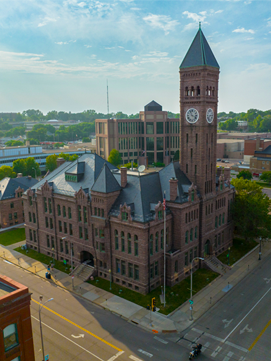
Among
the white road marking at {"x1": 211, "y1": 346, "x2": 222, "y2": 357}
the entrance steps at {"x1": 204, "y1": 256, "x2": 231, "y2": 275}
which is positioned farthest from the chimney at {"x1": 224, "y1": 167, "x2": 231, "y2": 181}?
the white road marking at {"x1": 211, "y1": 346, "x2": 222, "y2": 357}

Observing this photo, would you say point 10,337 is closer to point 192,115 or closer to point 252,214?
point 192,115

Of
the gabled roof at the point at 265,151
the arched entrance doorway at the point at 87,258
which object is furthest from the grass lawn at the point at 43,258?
the gabled roof at the point at 265,151

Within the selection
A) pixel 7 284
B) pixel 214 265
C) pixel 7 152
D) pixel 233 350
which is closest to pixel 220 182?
pixel 214 265

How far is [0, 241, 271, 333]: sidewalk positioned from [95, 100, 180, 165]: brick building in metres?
109

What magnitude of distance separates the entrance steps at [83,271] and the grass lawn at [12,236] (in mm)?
24762

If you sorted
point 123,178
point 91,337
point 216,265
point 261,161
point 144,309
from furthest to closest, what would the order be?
point 261,161, point 216,265, point 123,178, point 144,309, point 91,337

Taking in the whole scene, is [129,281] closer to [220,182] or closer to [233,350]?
[233,350]

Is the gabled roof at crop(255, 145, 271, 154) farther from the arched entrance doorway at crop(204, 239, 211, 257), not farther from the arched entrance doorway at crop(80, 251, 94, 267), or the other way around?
the arched entrance doorway at crop(80, 251, 94, 267)

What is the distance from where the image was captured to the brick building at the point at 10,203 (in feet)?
290

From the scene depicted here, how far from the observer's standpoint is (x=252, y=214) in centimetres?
7006

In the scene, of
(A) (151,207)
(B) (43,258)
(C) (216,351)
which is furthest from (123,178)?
(C) (216,351)

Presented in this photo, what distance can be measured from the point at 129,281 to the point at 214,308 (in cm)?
1500

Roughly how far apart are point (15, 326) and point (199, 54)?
53.7 m

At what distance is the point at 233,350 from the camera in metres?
41.2
